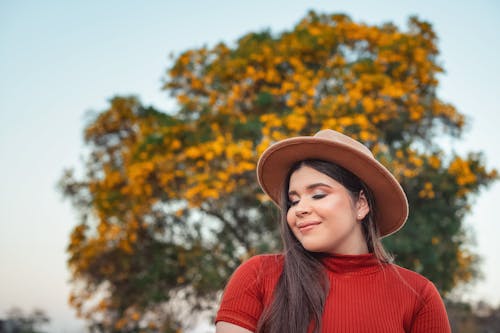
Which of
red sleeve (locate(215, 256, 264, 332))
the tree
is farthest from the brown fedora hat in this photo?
the tree

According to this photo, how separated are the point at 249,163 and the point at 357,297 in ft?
18.4

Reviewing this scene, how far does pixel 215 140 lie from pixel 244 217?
1688mm

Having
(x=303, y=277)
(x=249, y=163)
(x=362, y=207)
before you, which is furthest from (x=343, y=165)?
(x=249, y=163)

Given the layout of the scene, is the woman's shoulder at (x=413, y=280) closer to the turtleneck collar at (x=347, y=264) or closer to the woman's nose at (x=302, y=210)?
the turtleneck collar at (x=347, y=264)

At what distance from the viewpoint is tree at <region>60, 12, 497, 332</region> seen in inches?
310

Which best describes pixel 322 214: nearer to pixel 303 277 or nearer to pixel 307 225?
pixel 307 225

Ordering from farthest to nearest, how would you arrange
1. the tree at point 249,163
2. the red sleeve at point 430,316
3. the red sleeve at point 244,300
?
the tree at point 249,163 < the red sleeve at point 430,316 < the red sleeve at point 244,300

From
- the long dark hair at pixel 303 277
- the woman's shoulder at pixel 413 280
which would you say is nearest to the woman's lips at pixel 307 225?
the long dark hair at pixel 303 277

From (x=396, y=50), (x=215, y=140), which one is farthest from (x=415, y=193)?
(x=215, y=140)

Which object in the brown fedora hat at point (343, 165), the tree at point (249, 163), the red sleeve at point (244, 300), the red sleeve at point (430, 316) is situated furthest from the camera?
the tree at point (249, 163)

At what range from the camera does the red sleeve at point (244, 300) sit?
184cm

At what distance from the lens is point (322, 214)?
203 cm

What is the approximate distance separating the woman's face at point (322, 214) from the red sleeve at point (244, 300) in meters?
0.27

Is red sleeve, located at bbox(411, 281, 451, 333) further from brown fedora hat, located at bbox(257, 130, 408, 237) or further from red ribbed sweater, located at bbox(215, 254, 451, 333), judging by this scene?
brown fedora hat, located at bbox(257, 130, 408, 237)
